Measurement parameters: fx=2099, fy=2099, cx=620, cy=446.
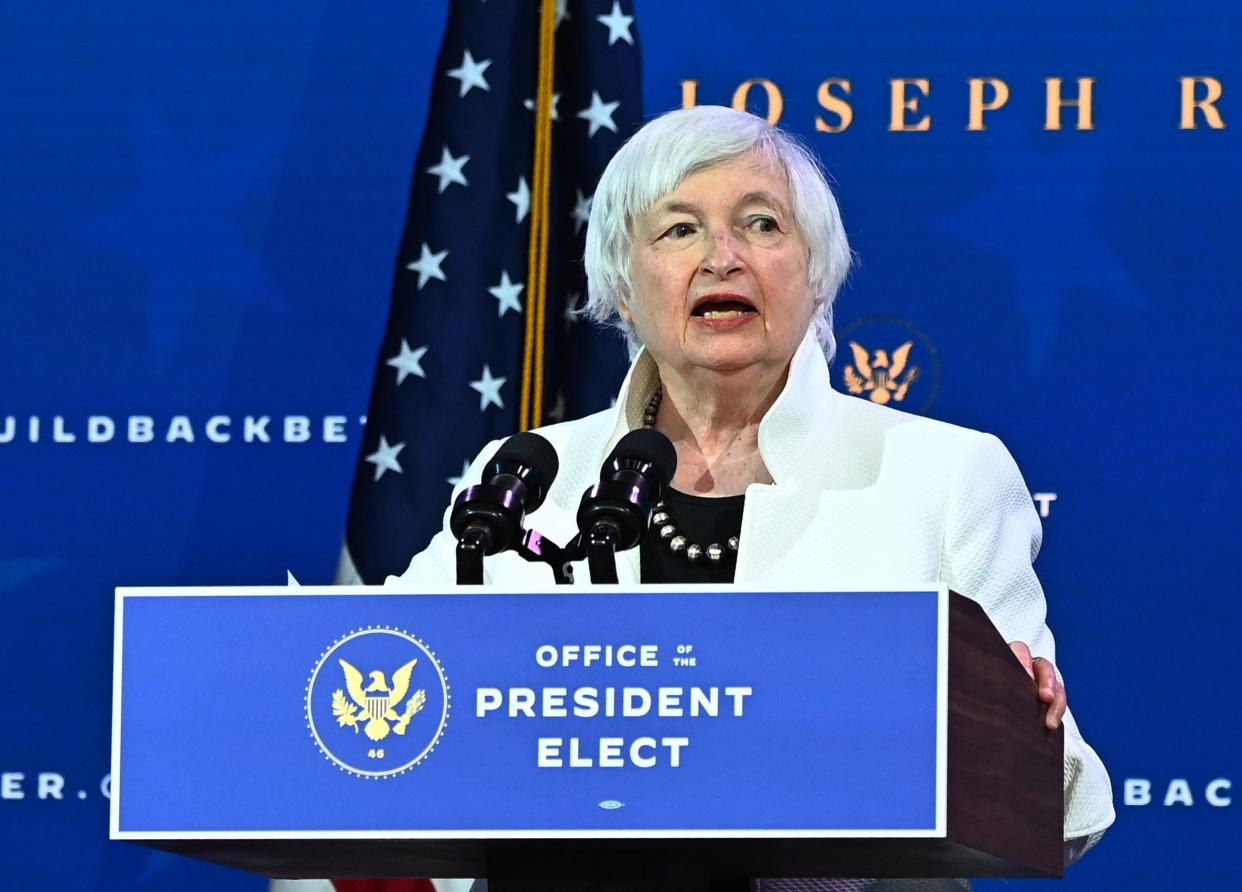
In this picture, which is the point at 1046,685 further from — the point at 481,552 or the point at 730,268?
the point at 730,268

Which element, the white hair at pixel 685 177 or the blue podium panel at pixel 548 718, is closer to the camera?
the blue podium panel at pixel 548 718

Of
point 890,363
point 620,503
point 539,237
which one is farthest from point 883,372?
point 620,503

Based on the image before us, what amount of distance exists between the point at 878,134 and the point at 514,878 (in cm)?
197

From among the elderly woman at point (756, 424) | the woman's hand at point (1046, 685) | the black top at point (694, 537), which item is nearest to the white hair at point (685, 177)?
the elderly woman at point (756, 424)

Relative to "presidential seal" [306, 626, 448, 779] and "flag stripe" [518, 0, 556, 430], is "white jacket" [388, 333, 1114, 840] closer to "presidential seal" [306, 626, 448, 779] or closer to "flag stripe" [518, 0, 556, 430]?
"presidential seal" [306, 626, 448, 779]

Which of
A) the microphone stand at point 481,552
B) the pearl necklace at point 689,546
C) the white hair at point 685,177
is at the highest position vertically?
the white hair at point 685,177

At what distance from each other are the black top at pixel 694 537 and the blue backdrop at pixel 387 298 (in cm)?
99

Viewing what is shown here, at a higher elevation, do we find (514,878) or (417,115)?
(417,115)

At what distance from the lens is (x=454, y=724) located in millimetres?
1608

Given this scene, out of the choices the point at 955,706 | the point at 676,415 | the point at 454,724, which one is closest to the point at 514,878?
the point at 454,724

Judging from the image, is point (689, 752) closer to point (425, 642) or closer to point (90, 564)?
point (425, 642)

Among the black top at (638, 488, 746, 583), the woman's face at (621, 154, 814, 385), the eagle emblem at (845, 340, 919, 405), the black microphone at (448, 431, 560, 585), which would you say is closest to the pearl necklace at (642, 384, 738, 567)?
the black top at (638, 488, 746, 583)

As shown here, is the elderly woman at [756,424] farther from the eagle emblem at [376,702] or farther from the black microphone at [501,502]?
the eagle emblem at [376,702]

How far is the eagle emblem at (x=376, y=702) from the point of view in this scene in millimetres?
1619
